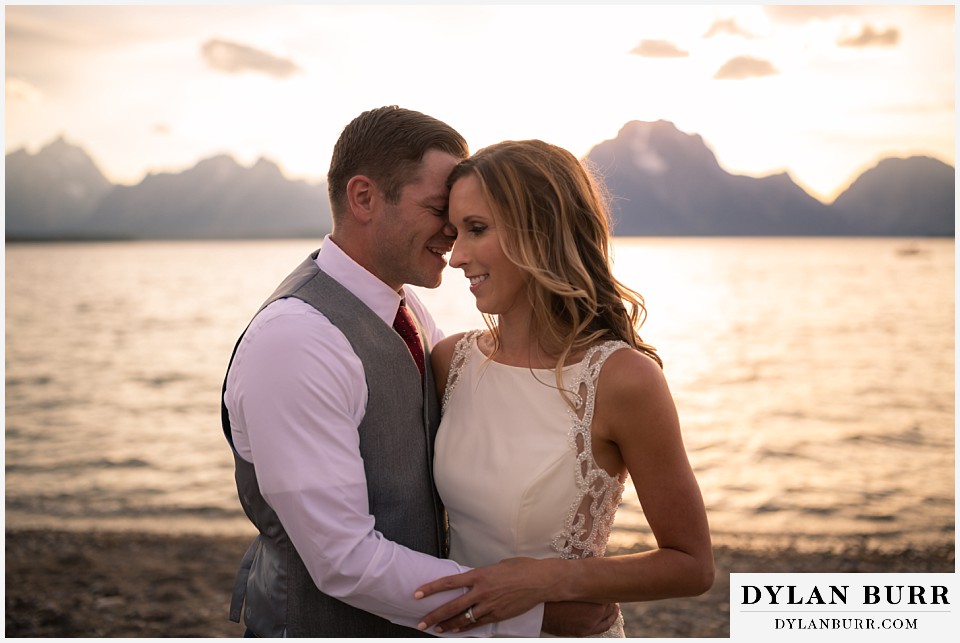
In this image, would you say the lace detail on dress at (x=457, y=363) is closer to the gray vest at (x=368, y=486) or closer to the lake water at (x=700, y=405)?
the gray vest at (x=368, y=486)

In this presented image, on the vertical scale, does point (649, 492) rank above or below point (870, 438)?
above

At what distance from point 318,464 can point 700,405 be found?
14.2m

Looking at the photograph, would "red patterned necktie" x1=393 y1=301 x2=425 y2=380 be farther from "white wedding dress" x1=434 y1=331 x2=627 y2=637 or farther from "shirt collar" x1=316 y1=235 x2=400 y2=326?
"white wedding dress" x1=434 y1=331 x2=627 y2=637

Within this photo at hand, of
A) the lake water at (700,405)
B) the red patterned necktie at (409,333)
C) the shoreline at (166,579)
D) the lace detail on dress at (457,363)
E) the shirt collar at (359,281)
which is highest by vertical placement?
the shirt collar at (359,281)

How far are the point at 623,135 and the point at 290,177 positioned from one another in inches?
2412

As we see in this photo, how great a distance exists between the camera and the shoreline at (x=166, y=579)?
5.32 metres

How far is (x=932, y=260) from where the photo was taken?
58062 millimetres

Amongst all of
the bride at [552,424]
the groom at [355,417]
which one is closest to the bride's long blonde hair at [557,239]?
the bride at [552,424]

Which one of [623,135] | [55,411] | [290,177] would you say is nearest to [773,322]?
[55,411]

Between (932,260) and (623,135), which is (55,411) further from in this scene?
(932,260)

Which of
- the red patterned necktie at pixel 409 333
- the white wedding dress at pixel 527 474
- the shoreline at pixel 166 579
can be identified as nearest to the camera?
the white wedding dress at pixel 527 474

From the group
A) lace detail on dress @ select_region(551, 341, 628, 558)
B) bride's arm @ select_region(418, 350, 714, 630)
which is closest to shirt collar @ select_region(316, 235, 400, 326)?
lace detail on dress @ select_region(551, 341, 628, 558)

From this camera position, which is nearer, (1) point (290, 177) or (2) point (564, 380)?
(2) point (564, 380)

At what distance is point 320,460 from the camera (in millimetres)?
2066
